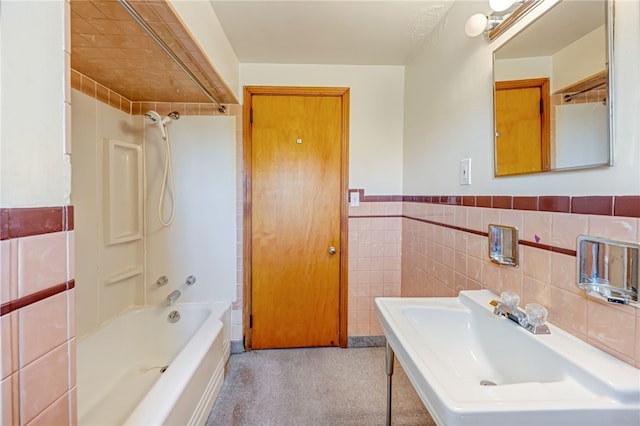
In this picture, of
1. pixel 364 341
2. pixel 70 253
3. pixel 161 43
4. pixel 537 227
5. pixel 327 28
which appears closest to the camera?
pixel 70 253

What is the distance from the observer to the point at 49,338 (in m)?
0.56

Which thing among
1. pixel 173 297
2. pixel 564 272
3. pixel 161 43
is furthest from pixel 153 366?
pixel 564 272

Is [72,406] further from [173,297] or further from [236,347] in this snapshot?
[236,347]

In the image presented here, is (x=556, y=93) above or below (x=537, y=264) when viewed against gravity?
above

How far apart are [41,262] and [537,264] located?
4.57 feet

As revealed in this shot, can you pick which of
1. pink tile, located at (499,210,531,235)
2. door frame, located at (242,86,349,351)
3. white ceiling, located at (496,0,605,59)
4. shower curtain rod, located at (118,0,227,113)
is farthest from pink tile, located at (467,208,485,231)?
shower curtain rod, located at (118,0,227,113)

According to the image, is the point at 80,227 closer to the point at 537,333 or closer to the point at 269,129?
the point at 269,129

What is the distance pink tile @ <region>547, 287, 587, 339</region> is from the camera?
82 cm

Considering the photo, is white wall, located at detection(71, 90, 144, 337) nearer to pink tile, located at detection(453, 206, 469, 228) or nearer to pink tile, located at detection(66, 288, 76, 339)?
pink tile, located at detection(66, 288, 76, 339)

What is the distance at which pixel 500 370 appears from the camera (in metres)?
0.96

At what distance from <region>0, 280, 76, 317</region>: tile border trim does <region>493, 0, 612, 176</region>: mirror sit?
1363mm

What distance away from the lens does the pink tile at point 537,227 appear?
941 mm

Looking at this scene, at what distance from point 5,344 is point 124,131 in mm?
1954

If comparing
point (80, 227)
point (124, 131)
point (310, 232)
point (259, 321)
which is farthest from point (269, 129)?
point (259, 321)
